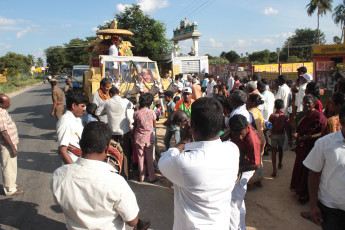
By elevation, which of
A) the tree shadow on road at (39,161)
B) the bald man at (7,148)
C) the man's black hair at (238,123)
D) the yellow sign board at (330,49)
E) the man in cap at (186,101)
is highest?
the yellow sign board at (330,49)

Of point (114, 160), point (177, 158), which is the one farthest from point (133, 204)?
point (114, 160)

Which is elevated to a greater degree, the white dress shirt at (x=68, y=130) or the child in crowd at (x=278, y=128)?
the white dress shirt at (x=68, y=130)

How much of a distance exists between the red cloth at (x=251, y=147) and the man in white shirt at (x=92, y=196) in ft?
4.84

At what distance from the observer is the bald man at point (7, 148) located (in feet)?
12.7

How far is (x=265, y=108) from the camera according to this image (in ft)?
17.2

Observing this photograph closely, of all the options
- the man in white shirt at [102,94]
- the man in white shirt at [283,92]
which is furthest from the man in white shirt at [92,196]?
the man in white shirt at [283,92]

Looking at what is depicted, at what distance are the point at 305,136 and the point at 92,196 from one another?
3.08 meters

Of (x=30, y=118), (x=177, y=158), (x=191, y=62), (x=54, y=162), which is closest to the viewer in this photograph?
(x=177, y=158)

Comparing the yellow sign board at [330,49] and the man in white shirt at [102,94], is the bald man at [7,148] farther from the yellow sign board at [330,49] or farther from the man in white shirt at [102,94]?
the yellow sign board at [330,49]

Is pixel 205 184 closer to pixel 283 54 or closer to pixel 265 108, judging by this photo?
pixel 265 108

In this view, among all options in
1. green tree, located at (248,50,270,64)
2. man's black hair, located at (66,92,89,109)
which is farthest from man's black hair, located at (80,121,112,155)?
green tree, located at (248,50,270,64)

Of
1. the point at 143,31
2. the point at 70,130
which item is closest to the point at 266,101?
the point at 70,130

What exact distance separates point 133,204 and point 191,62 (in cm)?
1905

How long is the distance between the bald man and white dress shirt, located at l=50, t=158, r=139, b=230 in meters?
2.87
